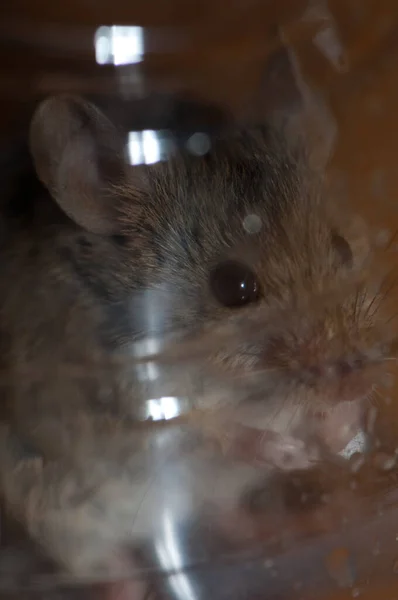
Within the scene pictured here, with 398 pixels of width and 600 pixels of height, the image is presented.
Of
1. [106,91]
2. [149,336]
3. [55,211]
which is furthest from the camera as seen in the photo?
[106,91]

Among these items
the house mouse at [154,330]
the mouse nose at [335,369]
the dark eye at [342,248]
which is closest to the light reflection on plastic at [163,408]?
the house mouse at [154,330]

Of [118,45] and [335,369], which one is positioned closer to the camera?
[335,369]

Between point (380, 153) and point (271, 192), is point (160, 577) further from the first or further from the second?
point (380, 153)

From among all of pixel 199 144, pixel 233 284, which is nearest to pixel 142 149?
pixel 199 144

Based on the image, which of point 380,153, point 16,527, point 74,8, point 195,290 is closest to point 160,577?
point 16,527

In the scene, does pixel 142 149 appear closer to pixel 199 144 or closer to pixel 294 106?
pixel 199 144

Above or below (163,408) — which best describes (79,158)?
above
